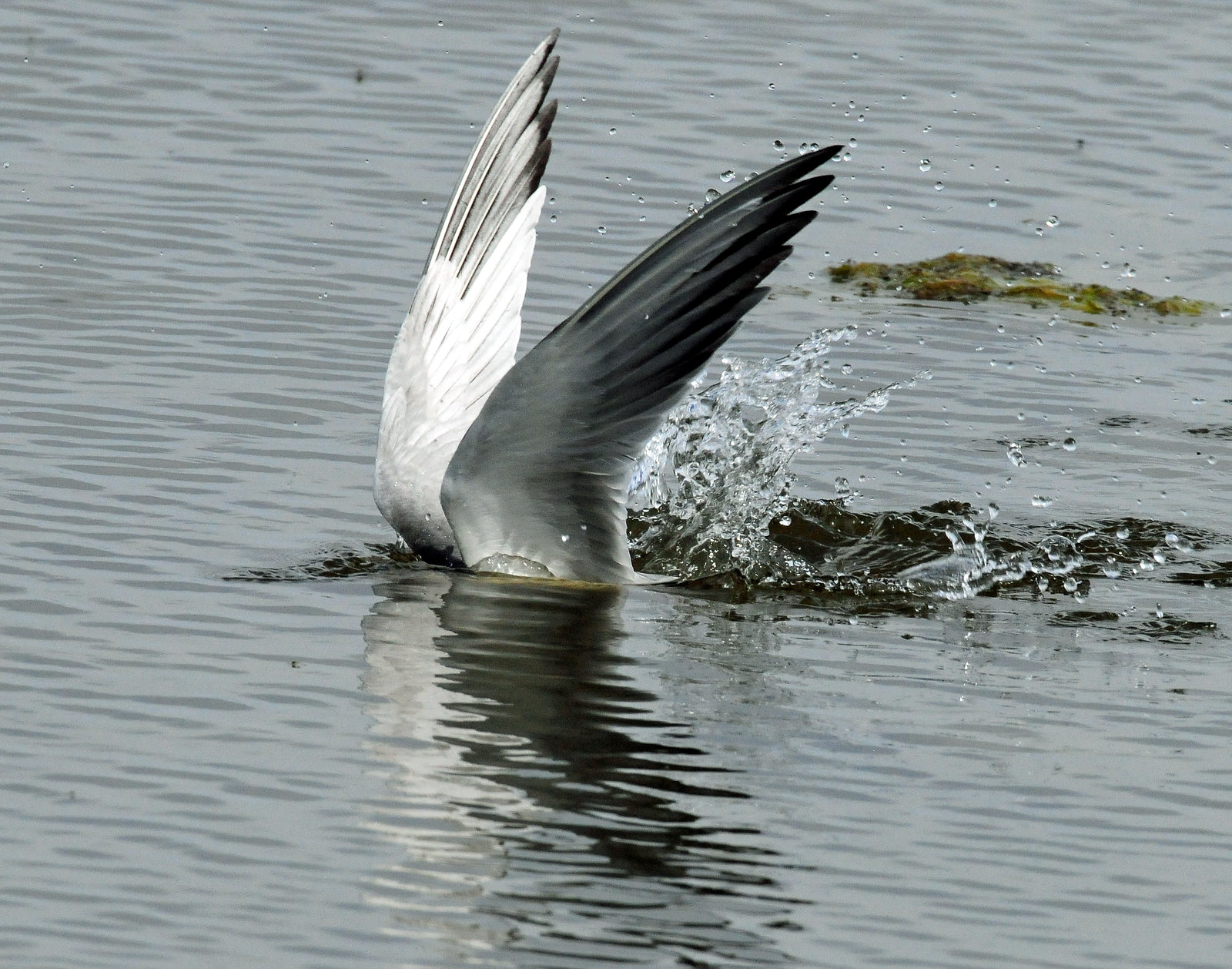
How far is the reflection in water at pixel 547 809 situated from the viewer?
17.0 ft

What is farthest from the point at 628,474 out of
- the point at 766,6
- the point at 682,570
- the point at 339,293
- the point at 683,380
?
the point at 766,6

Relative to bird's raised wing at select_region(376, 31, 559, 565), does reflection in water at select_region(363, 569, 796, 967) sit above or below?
below

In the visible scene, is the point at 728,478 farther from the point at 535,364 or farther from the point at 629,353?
the point at 535,364

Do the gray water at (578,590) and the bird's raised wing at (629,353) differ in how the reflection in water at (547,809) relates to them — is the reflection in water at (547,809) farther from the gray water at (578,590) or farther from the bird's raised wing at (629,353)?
the bird's raised wing at (629,353)

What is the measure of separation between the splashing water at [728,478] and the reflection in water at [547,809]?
1139 millimetres

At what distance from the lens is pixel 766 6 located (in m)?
19.6

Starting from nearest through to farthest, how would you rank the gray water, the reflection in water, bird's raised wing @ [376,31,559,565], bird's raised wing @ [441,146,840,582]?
the reflection in water < the gray water < bird's raised wing @ [441,146,840,582] < bird's raised wing @ [376,31,559,565]

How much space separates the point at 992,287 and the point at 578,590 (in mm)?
5769

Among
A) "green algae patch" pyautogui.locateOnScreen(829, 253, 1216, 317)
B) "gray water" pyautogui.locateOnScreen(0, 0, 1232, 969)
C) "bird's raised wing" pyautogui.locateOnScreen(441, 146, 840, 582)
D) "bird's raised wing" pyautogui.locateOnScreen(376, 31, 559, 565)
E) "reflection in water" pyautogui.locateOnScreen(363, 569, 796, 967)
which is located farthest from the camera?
"green algae patch" pyautogui.locateOnScreen(829, 253, 1216, 317)

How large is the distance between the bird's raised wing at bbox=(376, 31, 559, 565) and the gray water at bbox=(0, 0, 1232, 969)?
2.06ft

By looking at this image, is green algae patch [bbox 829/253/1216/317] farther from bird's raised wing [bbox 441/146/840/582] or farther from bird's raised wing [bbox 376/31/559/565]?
bird's raised wing [bbox 441/146/840/582]

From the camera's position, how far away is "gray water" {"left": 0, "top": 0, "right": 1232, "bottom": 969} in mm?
5465

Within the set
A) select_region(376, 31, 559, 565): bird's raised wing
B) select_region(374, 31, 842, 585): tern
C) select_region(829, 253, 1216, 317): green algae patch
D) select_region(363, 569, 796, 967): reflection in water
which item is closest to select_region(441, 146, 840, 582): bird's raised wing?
Answer: select_region(374, 31, 842, 585): tern

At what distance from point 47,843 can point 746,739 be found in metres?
2.11
